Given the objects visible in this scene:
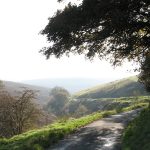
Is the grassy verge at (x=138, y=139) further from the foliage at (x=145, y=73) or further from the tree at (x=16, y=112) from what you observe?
the tree at (x=16, y=112)

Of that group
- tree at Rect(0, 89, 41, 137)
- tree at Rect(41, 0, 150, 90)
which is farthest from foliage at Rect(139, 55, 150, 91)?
tree at Rect(0, 89, 41, 137)

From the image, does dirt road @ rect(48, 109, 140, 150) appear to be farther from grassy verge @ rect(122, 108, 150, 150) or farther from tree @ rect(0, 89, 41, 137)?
tree @ rect(0, 89, 41, 137)

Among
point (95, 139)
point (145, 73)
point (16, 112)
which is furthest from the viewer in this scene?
point (16, 112)

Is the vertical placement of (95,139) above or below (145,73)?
below

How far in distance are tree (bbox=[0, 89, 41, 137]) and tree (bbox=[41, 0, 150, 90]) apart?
1330 inches

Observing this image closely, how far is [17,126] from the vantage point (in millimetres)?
62344

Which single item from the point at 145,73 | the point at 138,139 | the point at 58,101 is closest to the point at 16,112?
the point at 145,73

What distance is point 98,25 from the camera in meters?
26.2

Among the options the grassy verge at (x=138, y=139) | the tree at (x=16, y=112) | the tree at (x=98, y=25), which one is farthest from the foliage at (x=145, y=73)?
the tree at (x=16, y=112)

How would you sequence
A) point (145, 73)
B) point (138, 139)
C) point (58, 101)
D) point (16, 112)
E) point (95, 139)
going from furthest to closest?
point (58, 101) < point (16, 112) < point (145, 73) < point (95, 139) < point (138, 139)

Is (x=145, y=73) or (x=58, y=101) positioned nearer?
(x=145, y=73)

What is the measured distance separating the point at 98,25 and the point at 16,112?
125ft

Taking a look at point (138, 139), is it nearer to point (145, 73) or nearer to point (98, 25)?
point (98, 25)

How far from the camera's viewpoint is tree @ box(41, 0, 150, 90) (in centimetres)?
2508
